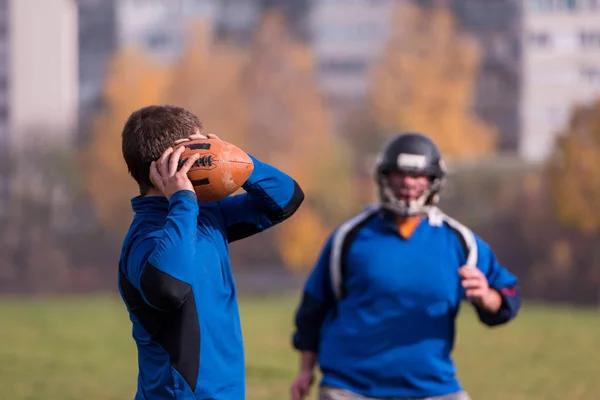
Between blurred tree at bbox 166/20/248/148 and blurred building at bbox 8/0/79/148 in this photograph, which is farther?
blurred building at bbox 8/0/79/148

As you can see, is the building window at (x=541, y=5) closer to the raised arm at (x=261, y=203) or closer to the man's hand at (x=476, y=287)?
the man's hand at (x=476, y=287)

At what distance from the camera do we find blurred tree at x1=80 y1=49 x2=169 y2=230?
3600 centimetres

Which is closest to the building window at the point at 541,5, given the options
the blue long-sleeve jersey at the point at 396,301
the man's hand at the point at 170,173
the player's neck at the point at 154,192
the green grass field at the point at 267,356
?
the green grass field at the point at 267,356

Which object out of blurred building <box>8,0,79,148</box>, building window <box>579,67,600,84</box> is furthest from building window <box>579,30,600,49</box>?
blurred building <box>8,0,79,148</box>

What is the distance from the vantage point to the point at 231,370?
3.80m

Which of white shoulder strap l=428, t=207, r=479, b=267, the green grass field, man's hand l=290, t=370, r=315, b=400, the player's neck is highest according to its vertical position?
the player's neck

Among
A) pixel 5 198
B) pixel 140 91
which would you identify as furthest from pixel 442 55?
pixel 5 198

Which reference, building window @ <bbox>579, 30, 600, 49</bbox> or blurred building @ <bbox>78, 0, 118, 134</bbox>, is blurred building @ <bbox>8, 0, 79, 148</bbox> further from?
building window @ <bbox>579, 30, 600, 49</bbox>

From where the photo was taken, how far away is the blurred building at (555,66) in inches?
1313

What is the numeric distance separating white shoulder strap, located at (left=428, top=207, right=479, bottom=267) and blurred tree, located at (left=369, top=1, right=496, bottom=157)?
1140 inches

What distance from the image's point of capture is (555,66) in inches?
1344

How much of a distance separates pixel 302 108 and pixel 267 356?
2064 centimetres

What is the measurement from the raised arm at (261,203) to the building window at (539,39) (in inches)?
1255

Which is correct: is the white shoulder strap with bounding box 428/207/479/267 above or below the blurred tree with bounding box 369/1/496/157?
above
